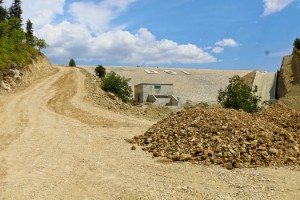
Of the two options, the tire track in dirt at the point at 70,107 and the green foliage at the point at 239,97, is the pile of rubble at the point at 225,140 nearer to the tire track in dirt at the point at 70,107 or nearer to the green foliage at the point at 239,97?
the tire track in dirt at the point at 70,107

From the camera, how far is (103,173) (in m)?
8.20

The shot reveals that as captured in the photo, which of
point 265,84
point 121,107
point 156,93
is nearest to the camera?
point 121,107

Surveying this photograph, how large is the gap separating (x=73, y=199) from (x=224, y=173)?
11.2 ft

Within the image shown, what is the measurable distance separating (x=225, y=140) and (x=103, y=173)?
11.1 feet

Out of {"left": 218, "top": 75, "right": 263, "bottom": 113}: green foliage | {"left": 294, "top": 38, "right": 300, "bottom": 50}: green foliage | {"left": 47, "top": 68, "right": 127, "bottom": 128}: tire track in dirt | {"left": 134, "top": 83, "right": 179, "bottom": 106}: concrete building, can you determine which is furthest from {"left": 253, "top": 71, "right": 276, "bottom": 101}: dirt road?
{"left": 47, "top": 68, "right": 127, "bottom": 128}: tire track in dirt

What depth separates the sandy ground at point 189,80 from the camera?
48.2m

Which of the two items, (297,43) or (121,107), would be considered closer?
(121,107)

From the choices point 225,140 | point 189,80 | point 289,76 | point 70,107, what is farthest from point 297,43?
point 225,140

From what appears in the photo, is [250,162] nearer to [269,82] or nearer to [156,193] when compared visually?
[156,193]

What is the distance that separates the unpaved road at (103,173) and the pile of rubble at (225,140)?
415 mm

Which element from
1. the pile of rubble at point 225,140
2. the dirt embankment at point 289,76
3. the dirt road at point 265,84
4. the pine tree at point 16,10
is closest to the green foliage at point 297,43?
the dirt embankment at point 289,76

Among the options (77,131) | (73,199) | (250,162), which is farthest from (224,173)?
(77,131)

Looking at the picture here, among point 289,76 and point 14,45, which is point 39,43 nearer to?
point 14,45

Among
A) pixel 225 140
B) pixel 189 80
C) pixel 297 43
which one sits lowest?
pixel 225 140
